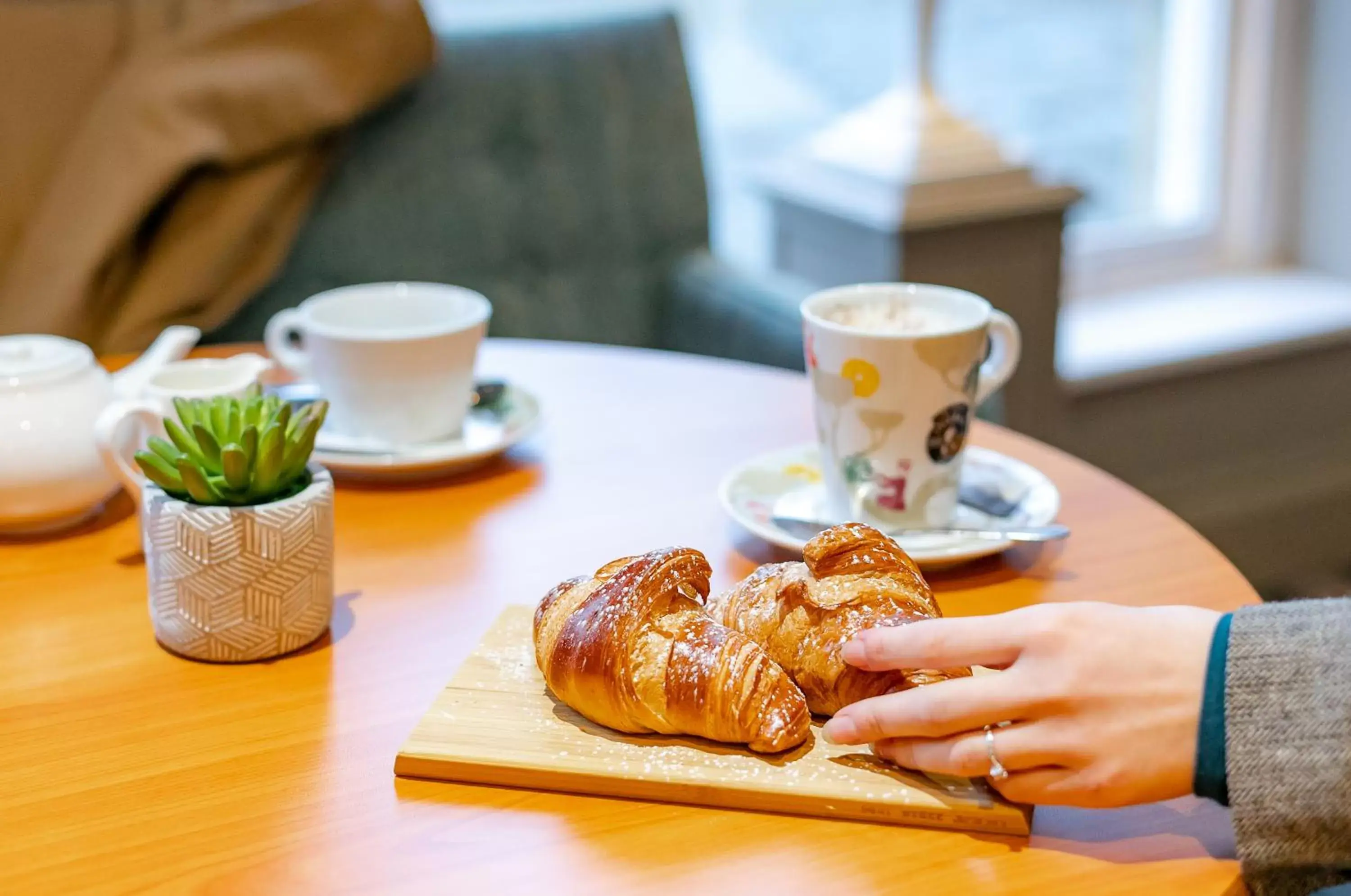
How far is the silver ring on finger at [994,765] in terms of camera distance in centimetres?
60

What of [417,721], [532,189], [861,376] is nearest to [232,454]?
[417,721]

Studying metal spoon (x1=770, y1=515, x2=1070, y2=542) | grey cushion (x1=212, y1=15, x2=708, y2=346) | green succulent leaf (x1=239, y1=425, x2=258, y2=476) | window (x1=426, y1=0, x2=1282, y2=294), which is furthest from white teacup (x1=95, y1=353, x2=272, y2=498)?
window (x1=426, y1=0, x2=1282, y2=294)

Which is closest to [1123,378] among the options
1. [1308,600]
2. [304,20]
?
[304,20]

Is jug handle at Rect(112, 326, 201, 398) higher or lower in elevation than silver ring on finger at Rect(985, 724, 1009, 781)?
higher

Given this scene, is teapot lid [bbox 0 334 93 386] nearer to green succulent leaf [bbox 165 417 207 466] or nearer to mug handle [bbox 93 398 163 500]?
mug handle [bbox 93 398 163 500]

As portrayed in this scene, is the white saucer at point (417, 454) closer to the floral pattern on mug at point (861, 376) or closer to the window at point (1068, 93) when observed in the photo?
the floral pattern on mug at point (861, 376)

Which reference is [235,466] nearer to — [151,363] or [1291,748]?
[151,363]

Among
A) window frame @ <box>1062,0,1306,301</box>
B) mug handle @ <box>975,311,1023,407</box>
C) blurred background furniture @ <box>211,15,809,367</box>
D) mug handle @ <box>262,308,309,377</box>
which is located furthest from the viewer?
window frame @ <box>1062,0,1306,301</box>

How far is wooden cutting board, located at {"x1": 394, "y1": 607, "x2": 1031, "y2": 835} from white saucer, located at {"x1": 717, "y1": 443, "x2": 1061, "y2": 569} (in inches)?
8.9

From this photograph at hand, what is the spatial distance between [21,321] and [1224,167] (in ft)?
7.50

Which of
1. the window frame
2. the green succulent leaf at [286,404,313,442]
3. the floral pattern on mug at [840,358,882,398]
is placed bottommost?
the window frame

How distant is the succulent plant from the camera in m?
0.74

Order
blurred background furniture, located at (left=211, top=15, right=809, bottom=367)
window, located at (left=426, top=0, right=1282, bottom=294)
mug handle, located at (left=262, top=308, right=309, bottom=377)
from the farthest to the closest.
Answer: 1. window, located at (left=426, top=0, right=1282, bottom=294)
2. blurred background furniture, located at (left=211, top=15, right=809, bottom=367)
3. mug handle, located at (left=262, top=308, right=309, bottom=377)

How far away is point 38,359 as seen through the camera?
0.98 meters
